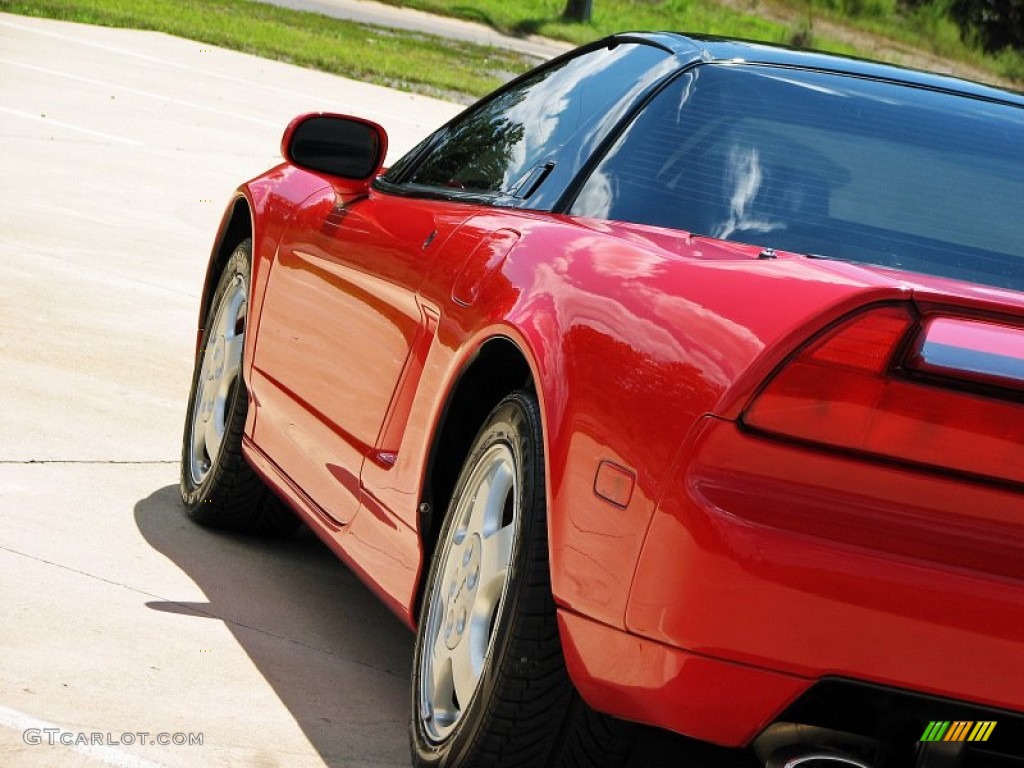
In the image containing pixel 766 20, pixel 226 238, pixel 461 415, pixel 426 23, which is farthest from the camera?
pixel 766 20

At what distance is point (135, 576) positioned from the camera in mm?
4820

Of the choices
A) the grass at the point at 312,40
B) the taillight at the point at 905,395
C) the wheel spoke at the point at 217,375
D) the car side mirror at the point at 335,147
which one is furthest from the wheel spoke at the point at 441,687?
the grass at the point at 312,40

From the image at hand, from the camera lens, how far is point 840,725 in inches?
116

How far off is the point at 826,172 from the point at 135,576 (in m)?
2.05

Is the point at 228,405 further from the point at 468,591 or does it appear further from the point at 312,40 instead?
the point at 312,40

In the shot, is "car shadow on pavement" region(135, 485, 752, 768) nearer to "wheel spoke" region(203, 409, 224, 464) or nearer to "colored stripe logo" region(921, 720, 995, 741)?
"wheel spoke" region(203, 409, 224, 464)

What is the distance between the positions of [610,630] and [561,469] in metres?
0.32

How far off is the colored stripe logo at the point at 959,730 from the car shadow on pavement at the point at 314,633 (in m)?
0.63

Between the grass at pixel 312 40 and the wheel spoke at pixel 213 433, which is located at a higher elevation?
the wheel spoke at pixel 213 433

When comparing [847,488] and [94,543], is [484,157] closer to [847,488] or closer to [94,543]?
[94,543]

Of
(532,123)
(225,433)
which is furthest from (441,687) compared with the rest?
(225,433)

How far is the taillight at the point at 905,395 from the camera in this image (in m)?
2.73

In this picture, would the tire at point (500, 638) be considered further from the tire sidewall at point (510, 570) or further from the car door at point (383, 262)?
the car door at point (383, 262)

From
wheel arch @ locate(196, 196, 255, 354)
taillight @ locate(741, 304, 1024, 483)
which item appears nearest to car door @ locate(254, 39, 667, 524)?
wheel arch @ locate(196, 196, 255, 354)
